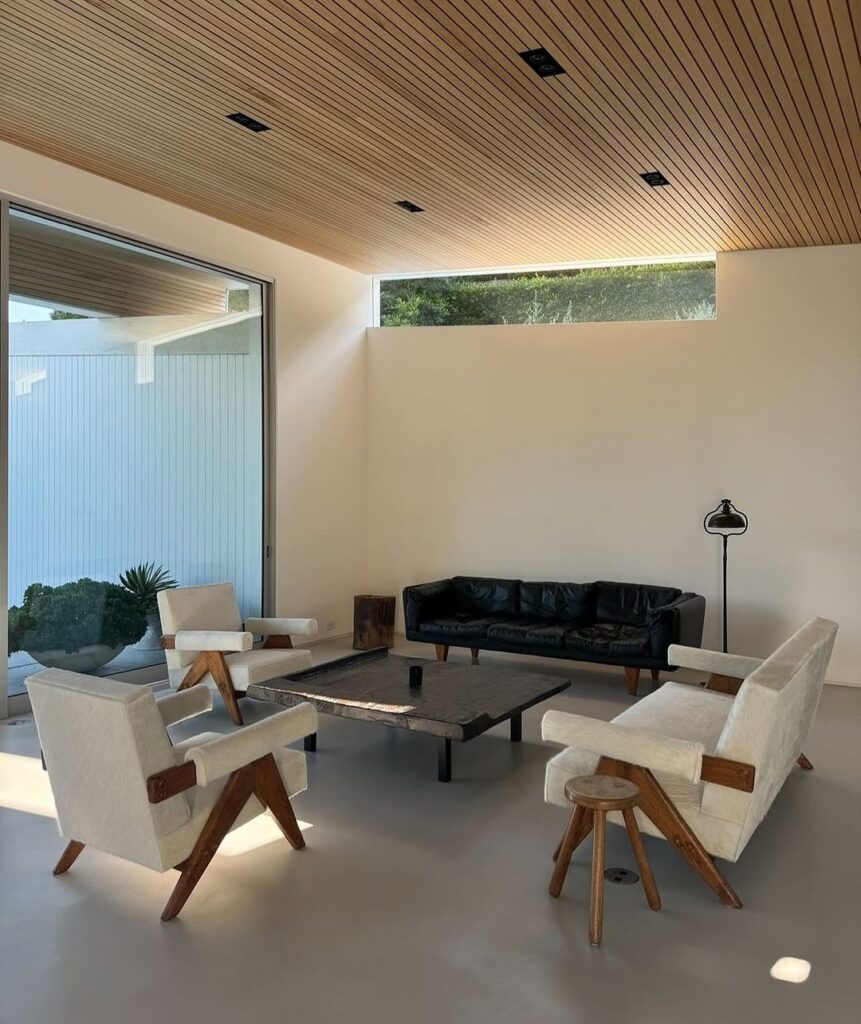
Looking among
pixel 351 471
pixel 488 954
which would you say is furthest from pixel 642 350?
pixel 488 954

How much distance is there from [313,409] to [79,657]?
3.18 m

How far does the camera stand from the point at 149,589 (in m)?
6.63

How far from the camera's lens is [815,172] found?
18.0 ft

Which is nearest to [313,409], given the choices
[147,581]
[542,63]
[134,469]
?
[134,469]

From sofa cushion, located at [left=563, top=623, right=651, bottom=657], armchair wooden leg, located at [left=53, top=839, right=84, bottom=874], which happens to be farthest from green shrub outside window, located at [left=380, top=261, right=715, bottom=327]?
armchair wooden leg, located at [left=53, top=839, right=84, bottom=874]

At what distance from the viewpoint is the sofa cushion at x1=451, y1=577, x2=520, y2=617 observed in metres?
7.79

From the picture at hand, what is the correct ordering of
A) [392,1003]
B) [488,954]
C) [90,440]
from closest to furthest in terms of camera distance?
[392,1003]
[488,954]
[90,440]

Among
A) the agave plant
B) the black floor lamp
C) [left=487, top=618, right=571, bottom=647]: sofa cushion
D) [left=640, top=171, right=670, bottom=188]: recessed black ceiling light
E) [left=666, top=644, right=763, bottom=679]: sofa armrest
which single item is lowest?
[left=487, top=618, right=571, bottom=647]: sofa cushion

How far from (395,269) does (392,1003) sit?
7115 millimetres

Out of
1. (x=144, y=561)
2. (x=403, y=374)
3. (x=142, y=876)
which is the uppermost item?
(x=403, y=374)

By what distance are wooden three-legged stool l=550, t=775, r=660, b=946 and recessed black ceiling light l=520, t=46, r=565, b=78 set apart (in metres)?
3.12

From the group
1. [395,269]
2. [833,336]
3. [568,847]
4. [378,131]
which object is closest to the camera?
[568,847]

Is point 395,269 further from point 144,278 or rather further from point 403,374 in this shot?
point 144,278

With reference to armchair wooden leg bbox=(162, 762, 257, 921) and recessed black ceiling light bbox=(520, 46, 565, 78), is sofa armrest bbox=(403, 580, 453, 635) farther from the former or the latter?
recessed black ceiling light bbox=(520, 46, 565, 78)
